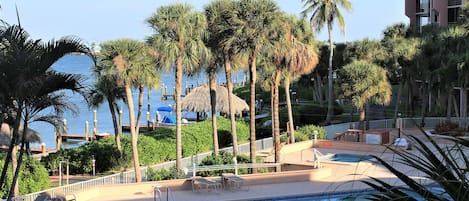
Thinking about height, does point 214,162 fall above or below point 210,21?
below

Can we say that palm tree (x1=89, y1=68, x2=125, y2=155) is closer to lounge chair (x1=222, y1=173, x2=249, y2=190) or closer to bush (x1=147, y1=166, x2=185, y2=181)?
bush (x1=147, y1=166, x2=185, y2=181)

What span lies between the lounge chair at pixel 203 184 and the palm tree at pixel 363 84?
13.6 metres

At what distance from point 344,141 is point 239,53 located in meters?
11.1

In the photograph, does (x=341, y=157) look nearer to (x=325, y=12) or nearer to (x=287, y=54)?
(x=287, y=54)

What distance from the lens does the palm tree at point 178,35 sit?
59.6ft

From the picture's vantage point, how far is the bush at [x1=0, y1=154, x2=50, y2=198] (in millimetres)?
16234

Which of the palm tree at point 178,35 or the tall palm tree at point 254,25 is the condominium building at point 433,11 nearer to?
the tall palm tree at point 254,25

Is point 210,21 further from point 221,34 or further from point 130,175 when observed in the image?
point 130,175

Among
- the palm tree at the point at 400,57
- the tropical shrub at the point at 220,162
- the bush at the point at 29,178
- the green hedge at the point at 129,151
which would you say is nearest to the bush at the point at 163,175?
the tropical shrub at the point at 220,162

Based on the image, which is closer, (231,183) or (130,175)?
(231,183)

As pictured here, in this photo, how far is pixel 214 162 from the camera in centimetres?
2028

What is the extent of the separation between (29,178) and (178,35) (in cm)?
631

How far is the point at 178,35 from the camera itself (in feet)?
60.1

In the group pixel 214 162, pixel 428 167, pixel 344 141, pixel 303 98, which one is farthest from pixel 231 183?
pixel 303 98
